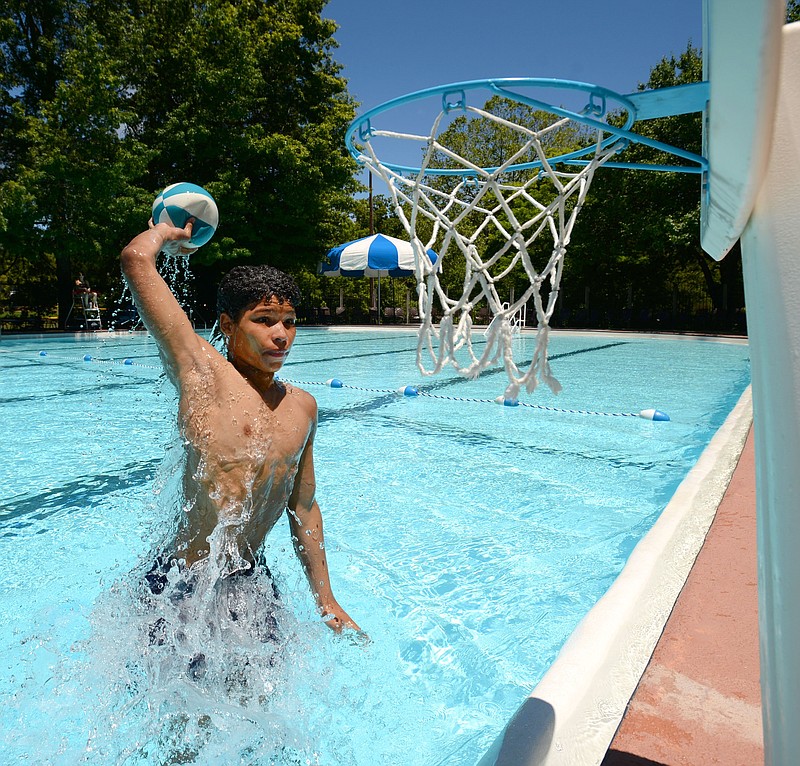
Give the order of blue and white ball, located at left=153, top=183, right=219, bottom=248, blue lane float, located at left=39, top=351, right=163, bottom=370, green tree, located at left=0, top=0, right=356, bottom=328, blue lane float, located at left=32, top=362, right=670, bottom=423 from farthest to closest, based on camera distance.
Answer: green tree, located at left=0, top=0, right=356, bottom=328 < blue lane float, located at left=39, top=351, right=163, bottom=370 < blue lane float, located at left=32, top=362, right=670, bottom=423 < blue and white ball, located at left=153, top=183, right=219, bottom=248

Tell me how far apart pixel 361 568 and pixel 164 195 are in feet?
8.38

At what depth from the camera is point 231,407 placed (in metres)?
2.00

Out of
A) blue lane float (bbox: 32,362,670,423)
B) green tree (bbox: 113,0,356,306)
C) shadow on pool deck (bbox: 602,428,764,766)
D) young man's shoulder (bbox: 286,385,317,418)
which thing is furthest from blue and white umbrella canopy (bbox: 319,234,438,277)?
young man's shoulder (bbox: 286,385,317,418)

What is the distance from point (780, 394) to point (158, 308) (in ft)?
5.48

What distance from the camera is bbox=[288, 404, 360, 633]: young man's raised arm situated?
228 cm

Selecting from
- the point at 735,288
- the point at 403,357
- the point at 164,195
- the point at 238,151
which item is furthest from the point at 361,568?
the point at 735,288

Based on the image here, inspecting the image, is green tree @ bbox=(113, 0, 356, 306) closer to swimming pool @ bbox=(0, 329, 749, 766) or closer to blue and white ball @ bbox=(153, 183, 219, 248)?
swimming pool @ bbox=(0, 329, 749, 766)

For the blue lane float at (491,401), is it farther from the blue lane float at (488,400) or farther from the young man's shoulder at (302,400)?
the young man's shoulder at (302,400)

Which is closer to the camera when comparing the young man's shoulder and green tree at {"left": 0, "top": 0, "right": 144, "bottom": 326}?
the young man's shoulder

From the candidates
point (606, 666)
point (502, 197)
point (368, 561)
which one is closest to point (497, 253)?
point (502, 197)

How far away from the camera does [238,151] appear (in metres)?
22.5

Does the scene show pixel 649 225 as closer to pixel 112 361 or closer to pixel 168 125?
pixel 168 125

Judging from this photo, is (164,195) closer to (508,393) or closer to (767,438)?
(508,393)

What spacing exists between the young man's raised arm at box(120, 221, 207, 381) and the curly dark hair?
16cm
